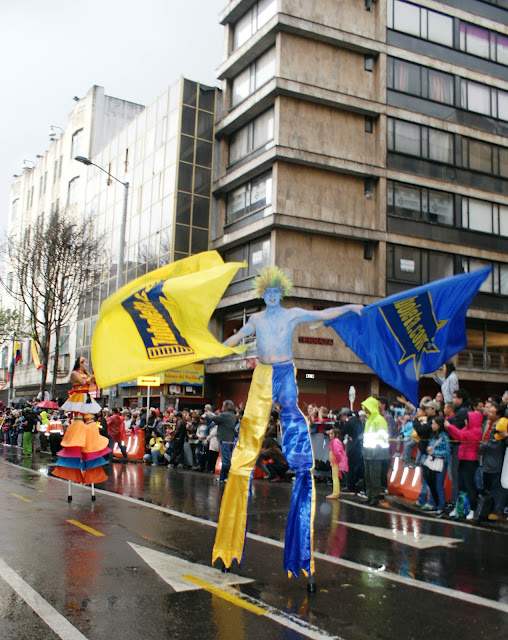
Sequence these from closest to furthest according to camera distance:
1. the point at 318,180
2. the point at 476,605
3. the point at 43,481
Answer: the point at 476,605 < the point at 43,481 < the point at 318,180

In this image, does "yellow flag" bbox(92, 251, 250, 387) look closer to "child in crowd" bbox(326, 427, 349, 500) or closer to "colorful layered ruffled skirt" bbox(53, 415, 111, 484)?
"colorful layered ruffled skirt" bbox(53, 415, 111, 484)

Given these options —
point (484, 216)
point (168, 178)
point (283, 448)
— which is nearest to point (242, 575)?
point (283, 448)

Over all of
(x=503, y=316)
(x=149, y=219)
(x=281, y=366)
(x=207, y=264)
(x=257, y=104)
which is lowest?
(x=281, y=366)

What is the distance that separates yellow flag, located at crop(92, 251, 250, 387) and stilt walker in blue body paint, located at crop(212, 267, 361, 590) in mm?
368

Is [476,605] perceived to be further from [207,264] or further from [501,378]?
[501,378]

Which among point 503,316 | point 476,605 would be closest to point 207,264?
point 476,605

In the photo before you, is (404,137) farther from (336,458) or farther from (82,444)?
(82,444)

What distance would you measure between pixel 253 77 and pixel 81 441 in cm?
2642

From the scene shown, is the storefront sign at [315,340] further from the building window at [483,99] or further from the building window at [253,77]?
the building window at [483,99]

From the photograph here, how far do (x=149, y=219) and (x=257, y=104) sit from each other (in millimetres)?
9409

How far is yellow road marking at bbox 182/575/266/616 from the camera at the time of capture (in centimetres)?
474

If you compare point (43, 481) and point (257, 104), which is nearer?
point (43, 481)

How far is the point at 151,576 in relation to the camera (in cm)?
563

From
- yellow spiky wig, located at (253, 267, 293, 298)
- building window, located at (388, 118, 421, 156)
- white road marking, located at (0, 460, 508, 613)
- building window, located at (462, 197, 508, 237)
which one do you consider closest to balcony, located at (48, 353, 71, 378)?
building window, located at (388, 118, 421, 156)
